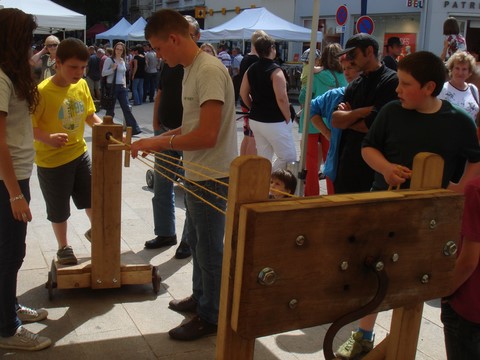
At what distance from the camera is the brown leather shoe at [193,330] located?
3.56m

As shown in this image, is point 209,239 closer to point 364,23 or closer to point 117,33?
point 364,23

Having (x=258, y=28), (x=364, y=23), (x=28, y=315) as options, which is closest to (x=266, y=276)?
(x=28, y=315)

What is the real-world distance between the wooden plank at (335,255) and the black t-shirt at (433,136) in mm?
977

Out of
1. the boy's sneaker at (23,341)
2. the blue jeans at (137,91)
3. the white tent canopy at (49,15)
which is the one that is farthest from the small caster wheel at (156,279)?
the blue jeans at (137,91)

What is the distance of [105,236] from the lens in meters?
4.02

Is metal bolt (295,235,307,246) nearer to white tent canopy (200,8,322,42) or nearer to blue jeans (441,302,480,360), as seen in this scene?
blue jeans (441,302,480,360)

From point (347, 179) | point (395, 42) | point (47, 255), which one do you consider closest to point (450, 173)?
point (347, 179)

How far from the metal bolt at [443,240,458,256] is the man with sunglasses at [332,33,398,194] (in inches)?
71.5

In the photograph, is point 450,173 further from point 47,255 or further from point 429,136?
point 47,255

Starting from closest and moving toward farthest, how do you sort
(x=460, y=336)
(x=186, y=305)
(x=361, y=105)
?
(x=460, y=336)
(x=361, y=105)
(x=186, y=305)

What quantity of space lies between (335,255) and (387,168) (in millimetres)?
1037

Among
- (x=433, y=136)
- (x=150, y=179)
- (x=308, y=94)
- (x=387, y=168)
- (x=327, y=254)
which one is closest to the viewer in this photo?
(x=327, y=254)

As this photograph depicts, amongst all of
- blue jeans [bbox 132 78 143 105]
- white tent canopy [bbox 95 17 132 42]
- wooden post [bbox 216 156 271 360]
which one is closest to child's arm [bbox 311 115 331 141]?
wooden post [bbox 216 156 271 360]

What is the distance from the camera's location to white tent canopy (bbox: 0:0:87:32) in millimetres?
13016
